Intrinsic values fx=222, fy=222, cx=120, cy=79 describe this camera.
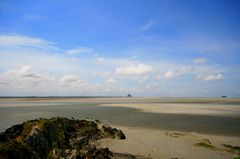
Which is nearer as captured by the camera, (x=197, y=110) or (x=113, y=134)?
(x=113, y=134)

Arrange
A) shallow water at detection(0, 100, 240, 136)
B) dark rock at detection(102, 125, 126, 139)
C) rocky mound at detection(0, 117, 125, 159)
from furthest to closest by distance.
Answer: shallow water at detection(0, 100, 240, 136)
dark rock at detection(102, 125, 126, 139)
rocky mound at detection(0, 117, 125, 159)

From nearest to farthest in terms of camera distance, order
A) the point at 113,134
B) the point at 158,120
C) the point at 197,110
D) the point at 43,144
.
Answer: the point at 43,144, the point at 113,134, the point at 158,120, the point at 197,110

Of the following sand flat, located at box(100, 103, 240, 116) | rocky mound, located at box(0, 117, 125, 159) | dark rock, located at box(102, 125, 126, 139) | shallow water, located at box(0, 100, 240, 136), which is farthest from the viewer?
sand flat, located at box(100, 103, 240, 116)

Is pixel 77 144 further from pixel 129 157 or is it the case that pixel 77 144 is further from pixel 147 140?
pixel 147 140

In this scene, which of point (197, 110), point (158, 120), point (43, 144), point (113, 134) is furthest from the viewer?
point (197, 110)

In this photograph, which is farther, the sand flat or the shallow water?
the sand flat

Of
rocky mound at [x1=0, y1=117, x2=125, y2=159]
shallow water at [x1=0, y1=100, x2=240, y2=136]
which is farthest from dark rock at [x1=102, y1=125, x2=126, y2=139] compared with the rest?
shallow water at [x1=0, y1=100, x2=240, y2=136]

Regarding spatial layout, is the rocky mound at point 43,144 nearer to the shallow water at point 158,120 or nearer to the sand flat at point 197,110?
the shallow water at point 158,120

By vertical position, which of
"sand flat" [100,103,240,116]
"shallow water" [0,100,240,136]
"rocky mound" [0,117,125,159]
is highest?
"rocky mound" [0,117,125,159]

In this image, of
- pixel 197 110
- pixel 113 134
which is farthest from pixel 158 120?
pixel 197 110

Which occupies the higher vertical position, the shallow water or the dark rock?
the dark rock

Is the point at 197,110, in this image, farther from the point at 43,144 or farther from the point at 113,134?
the point at 43,144

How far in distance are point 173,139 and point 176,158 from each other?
168 inches

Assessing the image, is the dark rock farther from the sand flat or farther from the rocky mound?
the sand flat
